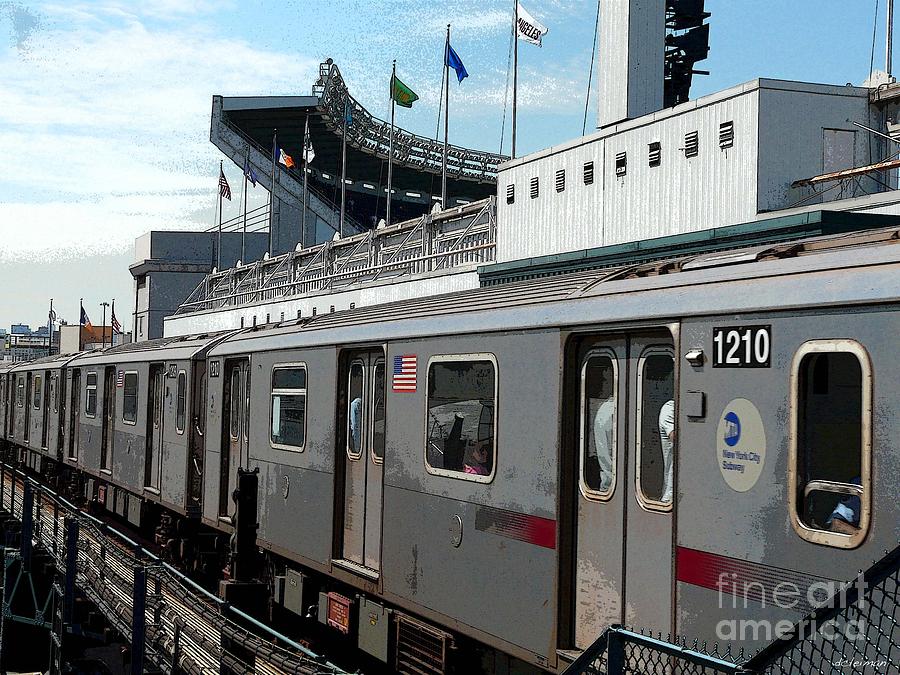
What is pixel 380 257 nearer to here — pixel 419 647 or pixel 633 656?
pixel 419 647

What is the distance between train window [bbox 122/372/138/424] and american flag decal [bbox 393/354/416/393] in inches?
443

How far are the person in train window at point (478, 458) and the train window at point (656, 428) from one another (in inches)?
70.7

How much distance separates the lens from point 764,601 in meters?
5.53

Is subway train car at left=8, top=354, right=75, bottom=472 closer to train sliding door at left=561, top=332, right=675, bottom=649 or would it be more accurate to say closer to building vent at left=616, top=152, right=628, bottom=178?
building vent at left=616, top=152, right=628, bottom=178

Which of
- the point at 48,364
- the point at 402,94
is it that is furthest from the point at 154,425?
the point at 402,94

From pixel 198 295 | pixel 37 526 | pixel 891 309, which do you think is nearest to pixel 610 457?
pixel 891 309

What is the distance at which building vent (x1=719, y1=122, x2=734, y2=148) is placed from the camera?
2067cm

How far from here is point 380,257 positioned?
1428 inches

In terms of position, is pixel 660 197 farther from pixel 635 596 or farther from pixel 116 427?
pixel 635 596

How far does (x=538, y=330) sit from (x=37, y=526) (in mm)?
12992

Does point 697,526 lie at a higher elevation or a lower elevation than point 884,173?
lower

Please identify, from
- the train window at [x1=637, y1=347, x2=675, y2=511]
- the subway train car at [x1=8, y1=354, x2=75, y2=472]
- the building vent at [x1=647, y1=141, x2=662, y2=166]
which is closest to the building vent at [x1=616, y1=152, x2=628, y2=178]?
the building vent at [x1=647, y1=141, x2=662, y2=166]

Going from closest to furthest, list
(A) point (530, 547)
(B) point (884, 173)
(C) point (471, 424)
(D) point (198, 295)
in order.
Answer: (A) point (530, 547)
(C) point (471, 424)
(B) point (884, 173)
(D) point (198, 295)

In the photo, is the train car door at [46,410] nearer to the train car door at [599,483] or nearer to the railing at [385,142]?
the train car door at [599,483]
